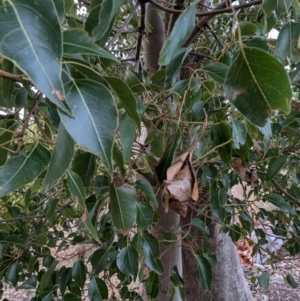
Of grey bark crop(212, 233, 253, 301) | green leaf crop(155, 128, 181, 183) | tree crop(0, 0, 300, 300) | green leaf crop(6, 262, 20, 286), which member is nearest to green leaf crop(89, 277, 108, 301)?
tree crop(0, 0, 300, 300)

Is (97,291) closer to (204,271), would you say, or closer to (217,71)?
(204,271)

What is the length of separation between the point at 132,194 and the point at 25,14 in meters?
0.35

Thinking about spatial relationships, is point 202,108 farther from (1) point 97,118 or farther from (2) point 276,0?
(1) point 97,118

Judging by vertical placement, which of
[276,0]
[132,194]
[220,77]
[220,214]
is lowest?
[220,214]

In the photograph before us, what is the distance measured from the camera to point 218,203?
92cm

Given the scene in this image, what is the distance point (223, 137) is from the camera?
688mm

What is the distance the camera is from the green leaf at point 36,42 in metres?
0.23

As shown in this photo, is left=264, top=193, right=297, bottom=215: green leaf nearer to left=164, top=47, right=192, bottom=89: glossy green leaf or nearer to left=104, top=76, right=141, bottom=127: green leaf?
left=164, top=47, right=192, bottom=89: glossy green leaf

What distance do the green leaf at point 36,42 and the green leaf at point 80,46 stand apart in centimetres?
6

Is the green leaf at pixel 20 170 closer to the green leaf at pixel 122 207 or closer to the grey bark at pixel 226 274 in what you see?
the green leaf at pixel 122 207

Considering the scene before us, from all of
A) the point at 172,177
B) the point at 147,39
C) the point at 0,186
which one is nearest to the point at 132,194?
the point at 172,177

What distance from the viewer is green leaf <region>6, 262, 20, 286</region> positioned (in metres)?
0.92

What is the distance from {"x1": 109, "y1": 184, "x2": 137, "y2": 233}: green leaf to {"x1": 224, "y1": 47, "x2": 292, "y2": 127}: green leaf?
247 millimetres

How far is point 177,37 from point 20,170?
218 mm
